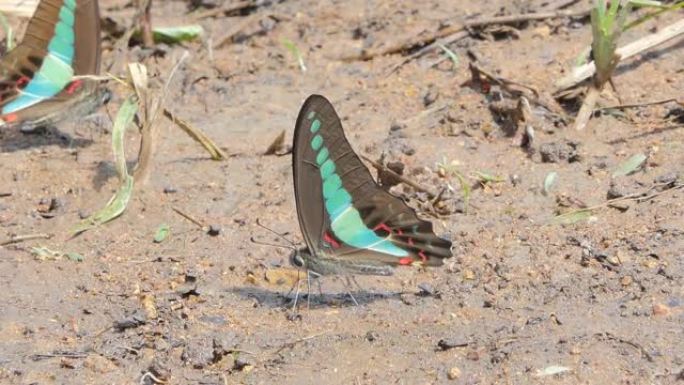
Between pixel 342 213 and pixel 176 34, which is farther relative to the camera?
pixel 176 34

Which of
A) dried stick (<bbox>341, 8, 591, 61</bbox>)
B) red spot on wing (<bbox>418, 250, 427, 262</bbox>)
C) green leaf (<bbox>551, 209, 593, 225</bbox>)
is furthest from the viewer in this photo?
dried stick (<bbox>341, 8, 591, 61</bbox>)

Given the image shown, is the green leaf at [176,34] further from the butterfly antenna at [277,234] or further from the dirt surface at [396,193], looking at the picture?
the butterfly antenna at [277,234]

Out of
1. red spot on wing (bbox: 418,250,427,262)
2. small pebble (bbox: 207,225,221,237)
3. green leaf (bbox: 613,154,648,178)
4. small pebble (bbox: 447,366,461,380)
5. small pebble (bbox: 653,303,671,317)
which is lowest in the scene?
small pebble (bbox: 653,303,671,317)

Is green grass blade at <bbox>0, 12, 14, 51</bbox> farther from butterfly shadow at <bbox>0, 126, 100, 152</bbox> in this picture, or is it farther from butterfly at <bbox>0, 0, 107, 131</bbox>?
butterfly shadow at <bbox>0, 126, 100, 152</bbox>

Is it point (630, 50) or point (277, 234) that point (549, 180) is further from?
point (277, 234)

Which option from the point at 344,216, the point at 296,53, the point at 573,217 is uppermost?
the point at 296,53

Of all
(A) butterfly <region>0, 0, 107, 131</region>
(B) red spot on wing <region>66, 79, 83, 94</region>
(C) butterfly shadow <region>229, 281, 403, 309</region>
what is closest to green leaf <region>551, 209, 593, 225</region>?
(C) butterfly shadow <region>229, 281, 403, 309</region>

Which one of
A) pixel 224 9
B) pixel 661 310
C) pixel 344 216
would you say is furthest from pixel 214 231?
pixel 224 9
